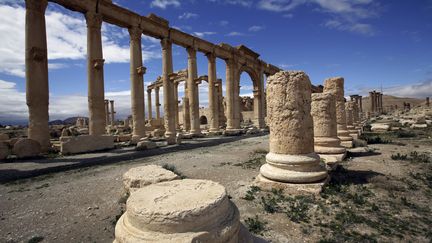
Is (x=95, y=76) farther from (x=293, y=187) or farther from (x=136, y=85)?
(x=293, y=187)

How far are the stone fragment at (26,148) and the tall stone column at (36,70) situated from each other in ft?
2.45

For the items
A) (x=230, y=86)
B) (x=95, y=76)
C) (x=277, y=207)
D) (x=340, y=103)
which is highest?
(x=230, y=86)

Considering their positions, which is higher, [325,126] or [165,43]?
[165,43]

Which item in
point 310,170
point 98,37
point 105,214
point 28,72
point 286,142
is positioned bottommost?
point 105,214

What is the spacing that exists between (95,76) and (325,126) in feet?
42.2

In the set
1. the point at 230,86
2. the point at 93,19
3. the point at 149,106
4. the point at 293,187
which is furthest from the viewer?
the point at 149,106

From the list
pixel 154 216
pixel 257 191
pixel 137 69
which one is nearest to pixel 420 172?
pixel 257 191

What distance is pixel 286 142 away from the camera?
19.8ft

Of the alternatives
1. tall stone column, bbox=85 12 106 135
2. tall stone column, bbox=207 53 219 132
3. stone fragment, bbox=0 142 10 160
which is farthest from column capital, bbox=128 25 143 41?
stone fragment, bbox=0 142 10 160

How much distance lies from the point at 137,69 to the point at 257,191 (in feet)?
44.8

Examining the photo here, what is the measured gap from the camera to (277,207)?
14.7 feet

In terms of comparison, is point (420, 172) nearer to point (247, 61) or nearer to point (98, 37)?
point (98, 37)

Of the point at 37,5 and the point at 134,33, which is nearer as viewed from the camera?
the point at 37,5

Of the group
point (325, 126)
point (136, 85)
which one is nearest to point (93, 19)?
point (136, 85)
